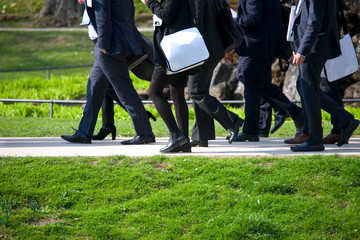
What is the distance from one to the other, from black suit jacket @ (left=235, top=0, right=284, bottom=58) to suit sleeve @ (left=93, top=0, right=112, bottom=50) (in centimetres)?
160

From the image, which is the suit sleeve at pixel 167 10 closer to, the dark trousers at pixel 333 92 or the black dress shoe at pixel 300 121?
the dark trousers at pixel 333 92

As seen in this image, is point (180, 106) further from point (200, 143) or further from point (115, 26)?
point (115, 26)

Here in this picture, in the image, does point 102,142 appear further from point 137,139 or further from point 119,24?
point 119,24

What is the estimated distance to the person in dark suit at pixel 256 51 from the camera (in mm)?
6430

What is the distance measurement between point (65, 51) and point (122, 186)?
75.7ft

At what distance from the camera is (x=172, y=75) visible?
5234 millimetres

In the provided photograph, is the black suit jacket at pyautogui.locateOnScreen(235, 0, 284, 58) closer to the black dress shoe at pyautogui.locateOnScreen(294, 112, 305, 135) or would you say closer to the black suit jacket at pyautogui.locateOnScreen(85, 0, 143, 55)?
the black dress shoe at pyautogui.locateOnScreen(294, 112, 305, 135)

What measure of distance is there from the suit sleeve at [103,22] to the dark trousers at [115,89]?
22 cm

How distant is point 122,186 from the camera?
14.6 ft

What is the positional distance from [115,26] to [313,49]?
2196mm

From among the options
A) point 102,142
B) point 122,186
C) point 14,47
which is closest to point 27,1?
point 14,47

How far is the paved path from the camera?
5.33 meters

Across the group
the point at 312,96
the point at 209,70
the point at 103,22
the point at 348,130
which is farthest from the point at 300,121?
the point at 103,22

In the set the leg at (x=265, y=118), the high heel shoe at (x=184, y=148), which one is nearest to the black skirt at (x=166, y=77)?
the high heel shoe at (x=184, y=148)
